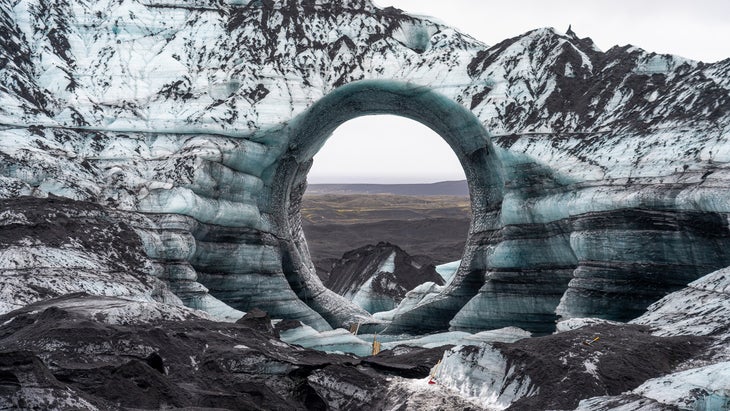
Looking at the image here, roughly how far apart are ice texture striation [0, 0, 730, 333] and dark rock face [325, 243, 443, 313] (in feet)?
15.4

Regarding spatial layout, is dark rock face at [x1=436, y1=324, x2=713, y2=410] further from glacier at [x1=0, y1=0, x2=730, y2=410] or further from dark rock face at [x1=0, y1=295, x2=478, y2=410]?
dark rock face at [x1=0, y1=295, x2=478, y2=410]

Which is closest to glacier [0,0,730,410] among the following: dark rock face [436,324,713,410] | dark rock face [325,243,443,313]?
dark rock face [436,324,713,410]

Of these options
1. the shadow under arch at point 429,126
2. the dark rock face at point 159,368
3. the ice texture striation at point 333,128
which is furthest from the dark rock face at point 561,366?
the shadow under arch at point 429,126

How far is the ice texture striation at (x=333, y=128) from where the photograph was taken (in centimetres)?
1772

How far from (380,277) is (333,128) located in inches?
375

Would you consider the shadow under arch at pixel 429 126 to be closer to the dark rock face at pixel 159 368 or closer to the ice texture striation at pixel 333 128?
the ice texture striation at pixel 333 128

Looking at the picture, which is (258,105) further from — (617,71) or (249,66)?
(617,71)

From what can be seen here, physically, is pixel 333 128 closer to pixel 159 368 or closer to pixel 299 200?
pixel 299 200

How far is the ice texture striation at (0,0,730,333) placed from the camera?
17.7 m

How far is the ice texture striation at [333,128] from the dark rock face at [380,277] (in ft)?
15.4

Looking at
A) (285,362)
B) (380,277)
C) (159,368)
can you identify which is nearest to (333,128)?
(380,277)

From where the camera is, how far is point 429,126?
2575 cm

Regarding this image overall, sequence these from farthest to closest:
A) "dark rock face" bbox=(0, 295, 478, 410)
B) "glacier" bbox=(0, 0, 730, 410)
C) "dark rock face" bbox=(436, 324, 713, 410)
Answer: "glacier" bbox=(0, 0, 730, 410) < "dark rock face" bbox=(436, 324, 713, 410) < "dark rock face" bbox=(0, 295, 478, 410)

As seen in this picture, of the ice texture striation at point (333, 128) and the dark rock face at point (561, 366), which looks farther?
the ice texture striation at point (333, 128)
